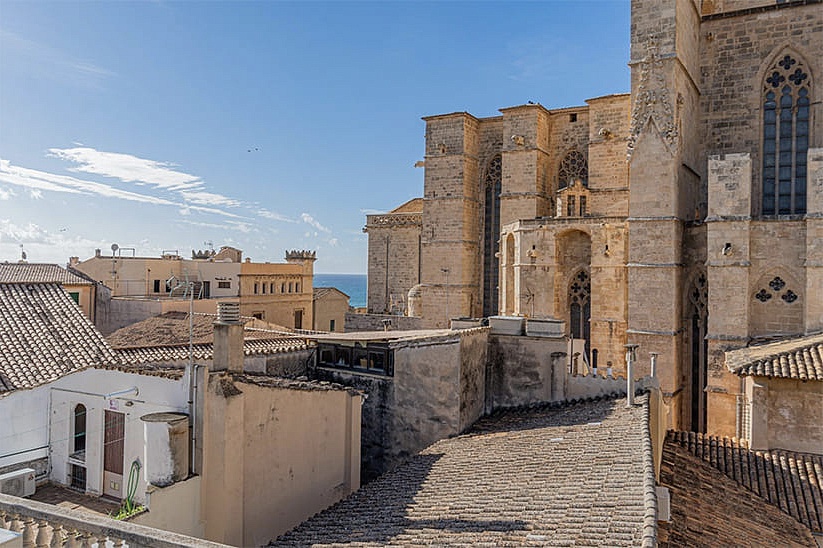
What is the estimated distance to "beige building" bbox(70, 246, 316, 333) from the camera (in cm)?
2625

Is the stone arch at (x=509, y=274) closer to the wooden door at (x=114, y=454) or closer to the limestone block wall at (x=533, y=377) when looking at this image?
the limestone block wall at (x=533, y=377)

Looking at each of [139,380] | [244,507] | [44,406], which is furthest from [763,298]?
[44,406]

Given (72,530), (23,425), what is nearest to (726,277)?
(72,530)

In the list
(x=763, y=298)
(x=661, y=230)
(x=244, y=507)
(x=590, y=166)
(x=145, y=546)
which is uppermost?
(x=590, y=166)

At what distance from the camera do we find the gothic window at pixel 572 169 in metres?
28.3

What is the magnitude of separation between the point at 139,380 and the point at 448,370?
674 cm

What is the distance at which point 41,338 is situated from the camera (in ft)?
41.8

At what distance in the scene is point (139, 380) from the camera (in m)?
9.31

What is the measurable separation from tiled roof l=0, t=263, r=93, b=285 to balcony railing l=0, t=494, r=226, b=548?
20.8 meters

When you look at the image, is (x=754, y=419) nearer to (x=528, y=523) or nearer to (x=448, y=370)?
(x=448, y=370)

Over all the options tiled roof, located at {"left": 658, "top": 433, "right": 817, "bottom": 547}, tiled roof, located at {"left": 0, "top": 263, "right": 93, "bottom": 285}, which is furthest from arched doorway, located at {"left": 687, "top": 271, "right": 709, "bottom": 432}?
tiled roof, located at {"left": 0, "top": 263, "right": 93, "bottom": 285}

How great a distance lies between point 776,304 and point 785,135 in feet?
23.5

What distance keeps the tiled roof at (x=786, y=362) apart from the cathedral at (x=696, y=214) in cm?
214

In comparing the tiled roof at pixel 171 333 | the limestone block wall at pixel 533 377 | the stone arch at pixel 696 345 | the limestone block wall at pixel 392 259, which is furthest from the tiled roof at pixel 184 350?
the limestone block wall at pixel 392 259
